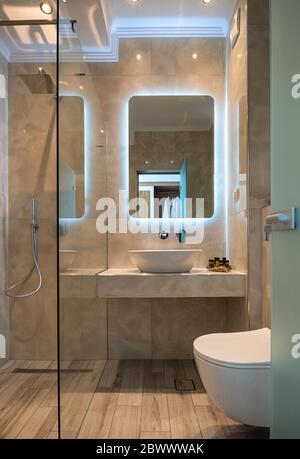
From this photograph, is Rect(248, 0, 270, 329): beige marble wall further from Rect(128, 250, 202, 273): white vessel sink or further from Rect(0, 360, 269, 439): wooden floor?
Rect(0, 360, 269, 439): wooden floor

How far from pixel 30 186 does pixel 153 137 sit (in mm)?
1069

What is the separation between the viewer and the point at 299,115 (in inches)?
34.8

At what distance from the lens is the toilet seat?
138 cm

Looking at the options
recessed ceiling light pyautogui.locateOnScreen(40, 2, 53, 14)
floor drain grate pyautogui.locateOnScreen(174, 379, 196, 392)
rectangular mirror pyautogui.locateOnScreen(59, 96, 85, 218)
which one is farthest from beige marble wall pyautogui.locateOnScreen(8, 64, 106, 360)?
floor drain grate pyautogui.locateOnScreen(174, 379, 196, 392)

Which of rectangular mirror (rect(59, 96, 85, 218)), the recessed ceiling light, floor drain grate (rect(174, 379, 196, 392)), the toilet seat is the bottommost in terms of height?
floor drain grate (rect(174, 379, 196, 392))

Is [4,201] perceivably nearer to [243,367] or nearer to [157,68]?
[157,68]

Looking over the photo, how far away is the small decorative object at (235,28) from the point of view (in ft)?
7.52

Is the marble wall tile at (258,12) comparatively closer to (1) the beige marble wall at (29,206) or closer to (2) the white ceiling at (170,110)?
(2) the white ceiling at (170,110)

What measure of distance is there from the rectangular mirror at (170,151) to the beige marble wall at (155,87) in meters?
0.06

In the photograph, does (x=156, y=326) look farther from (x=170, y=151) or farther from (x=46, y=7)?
(x=46, y=7)

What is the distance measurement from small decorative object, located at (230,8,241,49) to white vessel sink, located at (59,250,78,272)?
1858 millimetres

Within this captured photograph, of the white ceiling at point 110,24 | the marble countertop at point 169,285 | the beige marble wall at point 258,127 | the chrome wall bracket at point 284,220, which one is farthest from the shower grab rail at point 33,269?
the chrome wall bracket at point 284,220

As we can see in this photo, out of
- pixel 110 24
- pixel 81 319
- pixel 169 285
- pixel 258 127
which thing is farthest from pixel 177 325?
pixel 110 24

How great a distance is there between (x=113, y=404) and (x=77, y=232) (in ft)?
3.40
